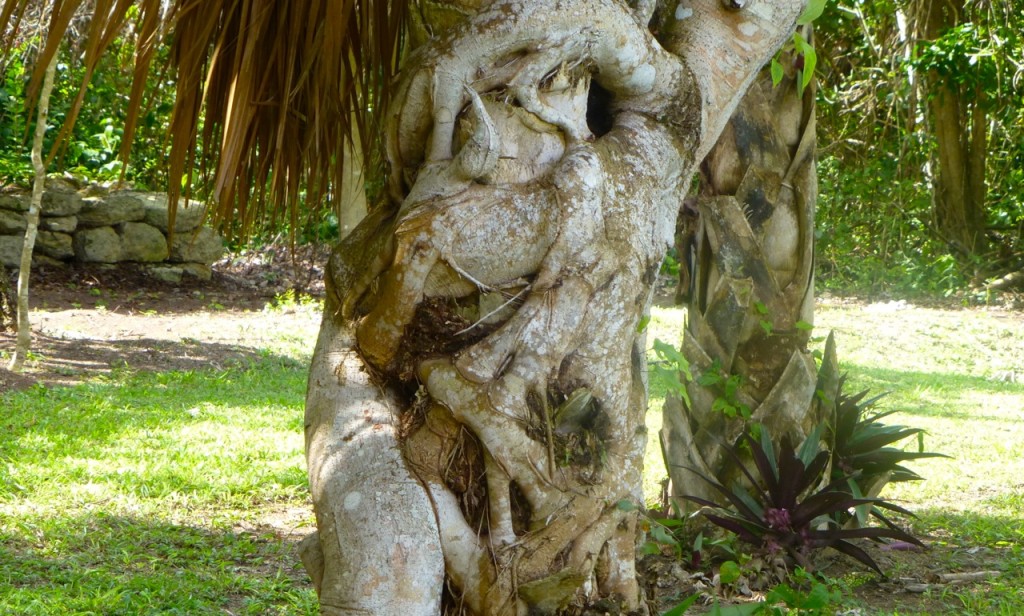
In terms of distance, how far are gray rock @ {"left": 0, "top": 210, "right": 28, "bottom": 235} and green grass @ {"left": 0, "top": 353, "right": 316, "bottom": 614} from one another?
501 cm

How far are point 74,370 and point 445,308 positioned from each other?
259 inches

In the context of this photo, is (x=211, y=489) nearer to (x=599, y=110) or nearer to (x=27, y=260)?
(x=599, y=110)

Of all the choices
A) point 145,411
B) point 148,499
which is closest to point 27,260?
point 145,411

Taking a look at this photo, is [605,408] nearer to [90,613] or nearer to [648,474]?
[90,613]

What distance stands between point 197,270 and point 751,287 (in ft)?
33.1

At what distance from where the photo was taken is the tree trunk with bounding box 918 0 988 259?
40.8ft

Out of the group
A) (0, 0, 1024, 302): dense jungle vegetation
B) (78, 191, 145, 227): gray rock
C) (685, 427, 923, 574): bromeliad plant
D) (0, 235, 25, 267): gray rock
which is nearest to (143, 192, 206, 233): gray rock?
(78, 191, 145, 227): gray rock

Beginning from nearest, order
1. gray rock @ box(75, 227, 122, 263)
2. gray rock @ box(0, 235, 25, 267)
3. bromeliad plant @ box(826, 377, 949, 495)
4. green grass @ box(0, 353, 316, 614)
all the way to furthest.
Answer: green grass @ box(0, 353, 316, 614) < bromeliad plant @ box(826, 377, 949, 495) < gray rock @ box(0, 235, 25, 267) < gray rock @ box(75, 227, 122, 263)

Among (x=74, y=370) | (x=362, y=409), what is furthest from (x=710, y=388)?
(x=74, y=370)

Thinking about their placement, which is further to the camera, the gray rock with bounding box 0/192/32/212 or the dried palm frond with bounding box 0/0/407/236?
the gray rock with bounding box 0/192/32/212

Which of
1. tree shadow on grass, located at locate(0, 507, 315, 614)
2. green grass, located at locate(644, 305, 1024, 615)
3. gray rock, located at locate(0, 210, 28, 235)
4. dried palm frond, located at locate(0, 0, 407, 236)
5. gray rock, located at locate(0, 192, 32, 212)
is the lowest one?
tree shadow on grass, located at locate(0, 507, 315, 614)

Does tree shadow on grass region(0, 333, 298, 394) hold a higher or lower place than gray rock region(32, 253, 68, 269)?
lower

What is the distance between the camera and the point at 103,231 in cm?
1234

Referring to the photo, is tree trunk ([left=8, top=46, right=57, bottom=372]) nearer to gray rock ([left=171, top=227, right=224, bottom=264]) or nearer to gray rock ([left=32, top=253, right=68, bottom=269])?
gray rock ([left=32, top=253, right=68, bottom=269])
